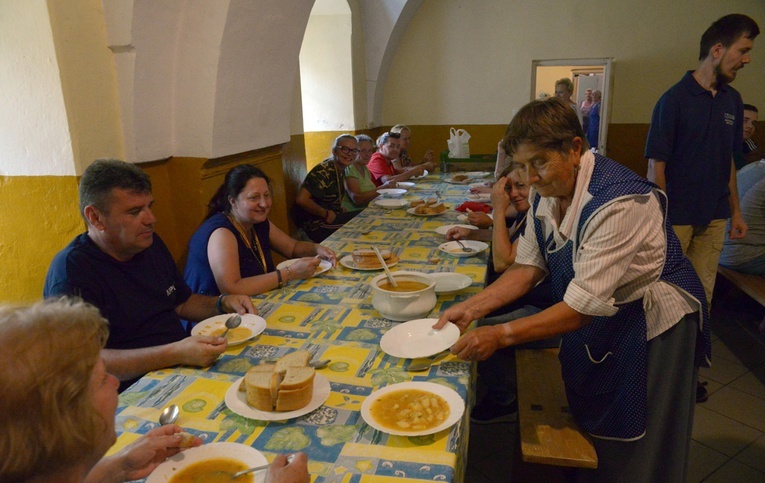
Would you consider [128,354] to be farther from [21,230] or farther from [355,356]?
[21,230]

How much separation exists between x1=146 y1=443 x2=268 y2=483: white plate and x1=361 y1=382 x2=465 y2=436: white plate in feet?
0.93

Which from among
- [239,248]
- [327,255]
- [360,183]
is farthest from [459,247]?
[360,183]

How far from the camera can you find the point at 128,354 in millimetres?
1641

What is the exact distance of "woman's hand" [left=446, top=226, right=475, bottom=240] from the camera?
3102 millimetres

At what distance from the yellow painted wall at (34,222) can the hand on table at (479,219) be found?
7.68ft

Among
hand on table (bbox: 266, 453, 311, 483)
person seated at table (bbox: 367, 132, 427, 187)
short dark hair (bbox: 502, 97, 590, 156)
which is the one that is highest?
short dark hair (bbox: 502, 97, 590, 156)

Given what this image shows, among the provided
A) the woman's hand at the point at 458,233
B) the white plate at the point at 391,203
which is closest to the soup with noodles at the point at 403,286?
the woman's hand at the point at 458,233

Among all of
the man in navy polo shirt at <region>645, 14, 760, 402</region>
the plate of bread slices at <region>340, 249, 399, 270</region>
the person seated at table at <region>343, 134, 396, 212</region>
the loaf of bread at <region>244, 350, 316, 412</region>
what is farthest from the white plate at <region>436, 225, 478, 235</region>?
the loaf of bread at <region>244, 350, 316, 412</region>

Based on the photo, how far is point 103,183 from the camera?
1827mm

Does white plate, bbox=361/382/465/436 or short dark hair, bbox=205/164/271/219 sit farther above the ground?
short dark hair, bbox=205/164/271/219

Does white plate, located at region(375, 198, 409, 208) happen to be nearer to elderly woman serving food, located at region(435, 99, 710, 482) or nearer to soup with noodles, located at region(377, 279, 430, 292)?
soup with noodles, located at region(377, 279, 430, 292)

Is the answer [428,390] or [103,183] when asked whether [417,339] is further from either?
[103,183]

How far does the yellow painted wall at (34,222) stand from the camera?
2455 millimetres

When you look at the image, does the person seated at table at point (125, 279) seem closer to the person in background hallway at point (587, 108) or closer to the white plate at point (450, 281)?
the white plate at point (450, 281)
